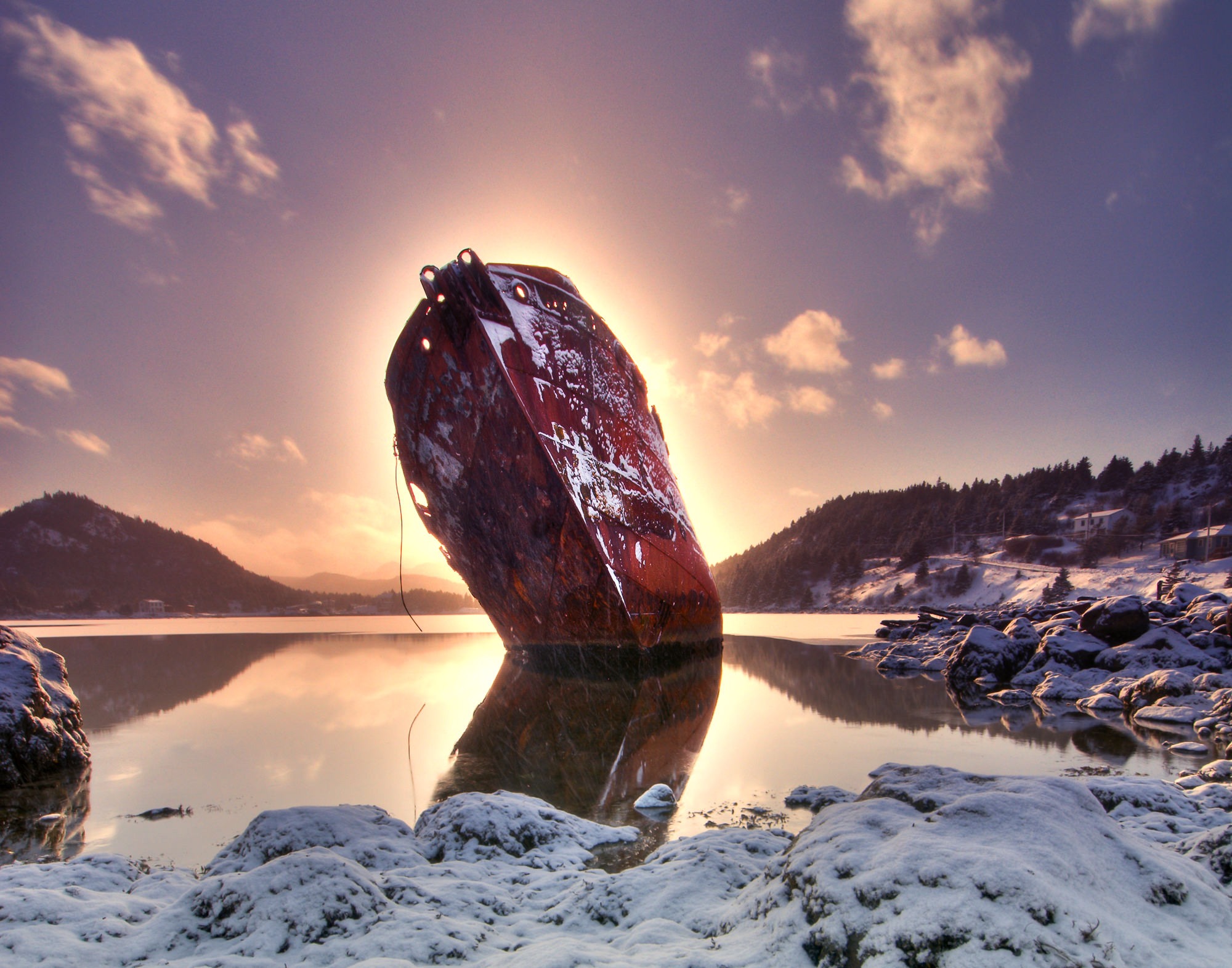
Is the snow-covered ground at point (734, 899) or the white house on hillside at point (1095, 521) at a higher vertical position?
the white house on hillside at point (1095, 521)

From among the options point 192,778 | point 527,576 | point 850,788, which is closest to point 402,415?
point 527,576

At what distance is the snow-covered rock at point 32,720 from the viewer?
5203 millimetres

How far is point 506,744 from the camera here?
21.4ft

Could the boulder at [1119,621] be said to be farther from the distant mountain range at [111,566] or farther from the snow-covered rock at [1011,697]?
the distant mountain range at [111,566]

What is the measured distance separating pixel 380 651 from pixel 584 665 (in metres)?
9.93

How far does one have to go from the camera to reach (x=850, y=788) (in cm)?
477

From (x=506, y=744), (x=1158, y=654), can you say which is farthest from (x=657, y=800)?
(x=1158, y=654)

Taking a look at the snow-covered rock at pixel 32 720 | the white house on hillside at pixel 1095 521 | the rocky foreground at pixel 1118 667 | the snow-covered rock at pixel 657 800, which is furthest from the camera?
the white house on hillside at pixel 1095 521

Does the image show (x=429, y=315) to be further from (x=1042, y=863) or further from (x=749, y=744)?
(x=1042, y=863)

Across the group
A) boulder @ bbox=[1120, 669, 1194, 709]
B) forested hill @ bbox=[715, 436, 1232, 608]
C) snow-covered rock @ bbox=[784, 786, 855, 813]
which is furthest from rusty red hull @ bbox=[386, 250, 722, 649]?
forested hill @ bbox=[715, 436, 1232, 608]

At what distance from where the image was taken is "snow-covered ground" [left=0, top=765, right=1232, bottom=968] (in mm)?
1830

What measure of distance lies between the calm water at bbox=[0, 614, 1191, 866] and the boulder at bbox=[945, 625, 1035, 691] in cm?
72

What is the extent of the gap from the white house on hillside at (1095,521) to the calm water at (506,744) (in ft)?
241

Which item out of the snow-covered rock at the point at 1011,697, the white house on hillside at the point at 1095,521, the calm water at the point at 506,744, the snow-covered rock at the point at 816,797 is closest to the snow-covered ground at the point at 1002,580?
the white house on hillside at the point at 1095,521
